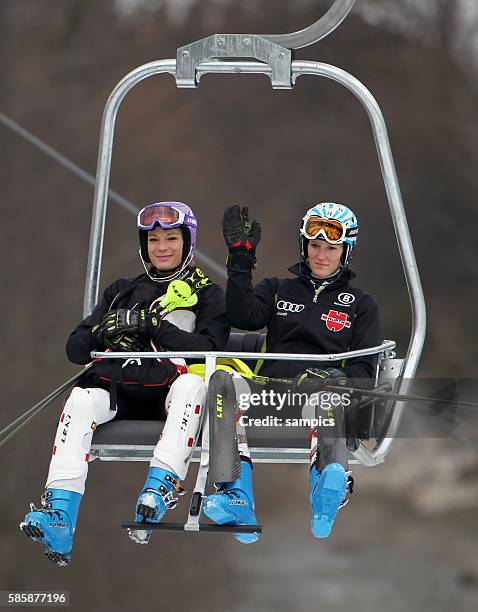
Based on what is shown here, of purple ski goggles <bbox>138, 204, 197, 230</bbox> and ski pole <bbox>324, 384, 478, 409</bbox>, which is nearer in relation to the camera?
ski pole <bbox>324, 384, 478, 409</bbox>

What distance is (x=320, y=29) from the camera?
3.07 metres

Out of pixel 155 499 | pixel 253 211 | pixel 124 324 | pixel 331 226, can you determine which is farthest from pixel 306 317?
pixel 253 211

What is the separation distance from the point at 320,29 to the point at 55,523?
4.80 feet

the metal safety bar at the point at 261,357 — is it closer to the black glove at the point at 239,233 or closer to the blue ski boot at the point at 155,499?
the blue ski boot at the point at 155,499

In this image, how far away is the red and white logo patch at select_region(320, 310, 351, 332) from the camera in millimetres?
3135

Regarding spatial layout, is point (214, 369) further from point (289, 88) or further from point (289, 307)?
point (289, 88)

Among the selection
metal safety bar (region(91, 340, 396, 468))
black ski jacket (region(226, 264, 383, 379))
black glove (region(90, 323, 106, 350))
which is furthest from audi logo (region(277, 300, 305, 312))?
black glove (region(90, 323, 106, 350))

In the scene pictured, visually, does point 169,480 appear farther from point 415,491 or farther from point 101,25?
point 101,25

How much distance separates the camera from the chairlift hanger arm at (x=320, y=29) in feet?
9.90

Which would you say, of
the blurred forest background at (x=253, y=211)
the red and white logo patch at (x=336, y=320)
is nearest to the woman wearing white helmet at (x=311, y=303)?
the red and white logo patch at (x=336, y=320)

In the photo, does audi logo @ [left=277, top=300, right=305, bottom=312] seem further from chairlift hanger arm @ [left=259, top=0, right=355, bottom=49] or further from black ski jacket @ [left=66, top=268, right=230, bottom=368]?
chairlift hanger arm @ [left=259, top=0, right=355, bottom=49]

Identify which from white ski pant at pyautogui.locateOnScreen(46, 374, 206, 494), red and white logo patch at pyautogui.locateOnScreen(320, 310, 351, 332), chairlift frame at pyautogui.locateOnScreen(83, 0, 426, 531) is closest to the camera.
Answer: white ski pant at pyautogui.locateOnScreen(46, 374, 206, 494)

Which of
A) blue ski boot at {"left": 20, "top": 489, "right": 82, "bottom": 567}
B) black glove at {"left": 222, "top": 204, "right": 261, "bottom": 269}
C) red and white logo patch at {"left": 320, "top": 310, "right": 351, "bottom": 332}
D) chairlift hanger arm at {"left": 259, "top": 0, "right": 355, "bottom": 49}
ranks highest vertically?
chairlift hanger arm at {"left": 259, "top": 0, "right": 355, "bottom": 49}

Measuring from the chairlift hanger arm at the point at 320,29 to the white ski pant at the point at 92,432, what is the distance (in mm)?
975
